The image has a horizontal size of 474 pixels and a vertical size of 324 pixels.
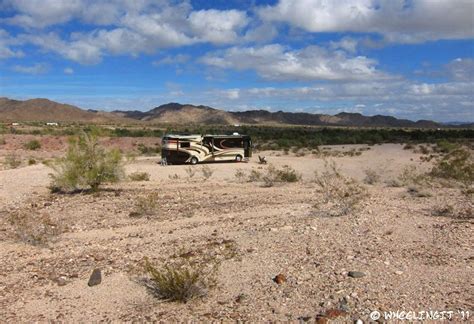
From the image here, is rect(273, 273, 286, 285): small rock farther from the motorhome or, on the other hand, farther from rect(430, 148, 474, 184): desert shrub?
the motorhome

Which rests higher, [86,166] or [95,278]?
[86,166]

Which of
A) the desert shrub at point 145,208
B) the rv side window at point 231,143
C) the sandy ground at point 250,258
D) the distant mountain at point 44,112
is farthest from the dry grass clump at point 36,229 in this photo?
the distant mountain at point 44,112

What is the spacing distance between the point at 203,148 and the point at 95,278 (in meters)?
26.6

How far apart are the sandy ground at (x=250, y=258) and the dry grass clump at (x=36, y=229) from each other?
0.09 meters

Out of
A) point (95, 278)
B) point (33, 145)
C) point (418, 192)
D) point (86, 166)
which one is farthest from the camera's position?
point (33, 145)

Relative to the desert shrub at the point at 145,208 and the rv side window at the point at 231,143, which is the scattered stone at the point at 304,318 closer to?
the desert shrub at the point at 145,208

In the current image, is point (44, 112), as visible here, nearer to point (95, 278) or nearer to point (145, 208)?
point (145, 208)

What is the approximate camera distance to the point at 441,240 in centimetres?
913

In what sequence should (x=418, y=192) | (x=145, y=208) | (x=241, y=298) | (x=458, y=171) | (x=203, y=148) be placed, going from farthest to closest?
(x=203, y=148) → (x=458, y=171) → (x=418, y=192) → (x=145, y=208) → (x=241, y=298)

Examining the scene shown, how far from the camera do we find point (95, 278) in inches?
306

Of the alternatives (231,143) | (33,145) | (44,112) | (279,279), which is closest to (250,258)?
(279,279)

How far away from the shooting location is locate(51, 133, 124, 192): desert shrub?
18.1 meters

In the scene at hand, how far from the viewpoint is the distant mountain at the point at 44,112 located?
177 metres

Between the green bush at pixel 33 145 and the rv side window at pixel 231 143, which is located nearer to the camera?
the rv side window at pixel 231 143
